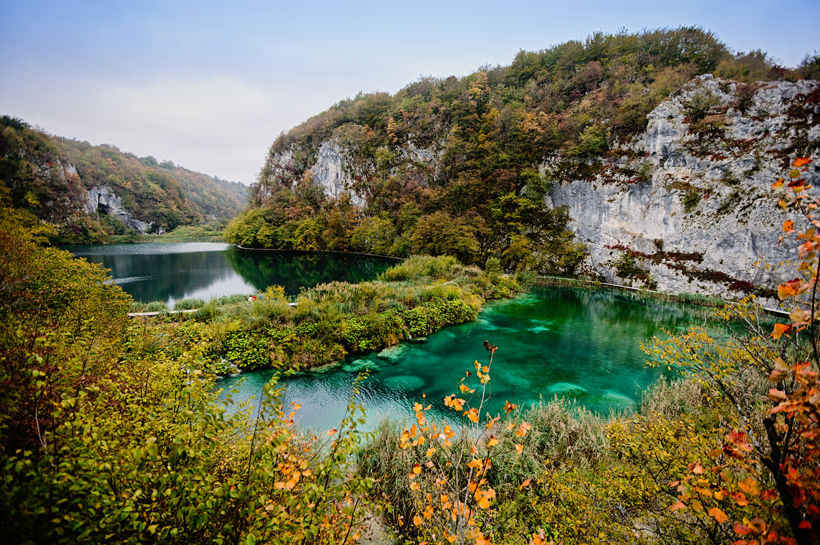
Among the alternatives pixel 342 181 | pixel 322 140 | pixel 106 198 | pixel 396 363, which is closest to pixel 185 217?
pixel 106 198

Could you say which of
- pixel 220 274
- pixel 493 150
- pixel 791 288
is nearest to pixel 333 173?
pixel 493 150

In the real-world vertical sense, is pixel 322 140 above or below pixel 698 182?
above

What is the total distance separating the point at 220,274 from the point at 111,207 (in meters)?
63.3

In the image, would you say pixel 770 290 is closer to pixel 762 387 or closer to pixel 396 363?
pixel 762 387

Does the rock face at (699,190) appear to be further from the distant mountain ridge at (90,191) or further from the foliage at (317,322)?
the distant mountain ridge at (90,191)

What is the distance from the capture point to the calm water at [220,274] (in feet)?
62.0

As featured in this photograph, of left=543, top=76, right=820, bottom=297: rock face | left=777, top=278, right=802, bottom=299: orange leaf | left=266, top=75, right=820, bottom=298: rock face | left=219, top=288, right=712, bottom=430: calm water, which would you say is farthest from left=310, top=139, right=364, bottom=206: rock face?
left=777, top=278, right=802, bottom=299: orange leaf

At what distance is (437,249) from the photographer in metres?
28.6

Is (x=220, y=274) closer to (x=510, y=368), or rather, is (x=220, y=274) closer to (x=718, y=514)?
(x=510, y=368)

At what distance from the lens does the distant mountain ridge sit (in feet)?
105

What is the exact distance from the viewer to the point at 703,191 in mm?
21672

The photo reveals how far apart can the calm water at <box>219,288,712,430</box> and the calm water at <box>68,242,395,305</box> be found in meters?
10.5

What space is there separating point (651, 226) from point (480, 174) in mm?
16185

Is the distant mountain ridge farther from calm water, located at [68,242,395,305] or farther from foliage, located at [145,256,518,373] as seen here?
foliage, located at [145,256,518,373]
